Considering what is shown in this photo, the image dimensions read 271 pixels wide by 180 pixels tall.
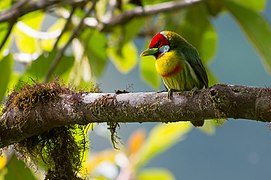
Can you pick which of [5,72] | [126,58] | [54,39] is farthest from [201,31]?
[5,72]

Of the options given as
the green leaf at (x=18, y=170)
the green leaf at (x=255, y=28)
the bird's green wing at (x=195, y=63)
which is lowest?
the green leaf at (x=18, y=170)

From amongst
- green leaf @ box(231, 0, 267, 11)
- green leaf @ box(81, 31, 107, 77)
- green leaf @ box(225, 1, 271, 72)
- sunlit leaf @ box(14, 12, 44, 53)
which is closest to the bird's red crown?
green leaf @ box(225, 1, 271, 72)

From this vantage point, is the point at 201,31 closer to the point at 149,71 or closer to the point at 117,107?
the point at 149,71

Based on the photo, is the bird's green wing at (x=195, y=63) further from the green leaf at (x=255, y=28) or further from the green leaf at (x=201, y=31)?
the green leaf at (x=201, y=31)

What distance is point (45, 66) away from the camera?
274cm

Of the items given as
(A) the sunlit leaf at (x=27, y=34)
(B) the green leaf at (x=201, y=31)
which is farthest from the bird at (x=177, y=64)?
(A) the sunlit leaf at (x=27, y=34)

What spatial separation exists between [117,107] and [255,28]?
118 centimetres

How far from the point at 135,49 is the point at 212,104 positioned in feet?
7.08

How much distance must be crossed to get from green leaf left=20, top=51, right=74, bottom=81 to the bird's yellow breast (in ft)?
2.67

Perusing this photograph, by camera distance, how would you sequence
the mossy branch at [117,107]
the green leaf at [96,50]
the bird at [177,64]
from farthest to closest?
the green leaf at [96,50], the bird at [177,64], the mossy branch at [117,107]

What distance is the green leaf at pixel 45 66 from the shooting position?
8.71ft

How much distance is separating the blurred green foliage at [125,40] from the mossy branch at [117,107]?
0.81 meters

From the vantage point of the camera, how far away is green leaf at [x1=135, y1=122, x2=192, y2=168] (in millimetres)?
3211

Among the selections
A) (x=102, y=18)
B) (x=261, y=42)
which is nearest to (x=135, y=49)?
(x=102, y=18)
